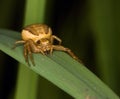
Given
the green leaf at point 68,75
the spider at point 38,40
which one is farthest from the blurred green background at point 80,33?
the green leaf at point 68,75

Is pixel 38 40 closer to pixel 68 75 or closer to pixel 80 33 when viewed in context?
pixel 80 33

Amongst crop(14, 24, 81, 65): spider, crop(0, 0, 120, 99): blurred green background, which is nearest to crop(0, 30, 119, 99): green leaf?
crop(14, 24, 81, 65): spider

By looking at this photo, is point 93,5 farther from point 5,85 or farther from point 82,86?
point 82,86

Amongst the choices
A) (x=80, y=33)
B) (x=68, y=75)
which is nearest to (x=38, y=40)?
(x=80, y=33)

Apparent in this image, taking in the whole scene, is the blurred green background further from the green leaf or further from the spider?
the green leaf

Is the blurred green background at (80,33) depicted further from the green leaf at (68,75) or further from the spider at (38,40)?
the green leaf at (68,75)

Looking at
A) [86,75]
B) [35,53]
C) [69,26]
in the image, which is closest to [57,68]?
[86,75]
